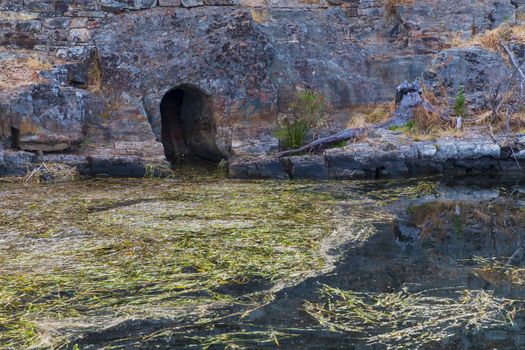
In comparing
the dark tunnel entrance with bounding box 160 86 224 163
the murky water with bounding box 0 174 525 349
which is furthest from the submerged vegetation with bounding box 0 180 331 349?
the dark tunnel entrance with bounding box 160 86 224 163

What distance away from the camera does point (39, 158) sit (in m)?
13.7

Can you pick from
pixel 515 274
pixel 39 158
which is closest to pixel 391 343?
pixel 515 274

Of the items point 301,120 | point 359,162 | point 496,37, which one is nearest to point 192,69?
point 301,120

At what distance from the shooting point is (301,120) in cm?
1495

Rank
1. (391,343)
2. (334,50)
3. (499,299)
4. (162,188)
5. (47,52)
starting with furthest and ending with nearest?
(334,50)
(47,52)
(162,188)
(499,299)
(391,343)

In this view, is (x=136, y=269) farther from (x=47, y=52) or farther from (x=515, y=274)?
(x=47, y=52)

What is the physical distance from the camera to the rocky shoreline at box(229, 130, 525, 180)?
1359 cm

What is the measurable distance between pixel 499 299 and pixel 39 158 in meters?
8.70

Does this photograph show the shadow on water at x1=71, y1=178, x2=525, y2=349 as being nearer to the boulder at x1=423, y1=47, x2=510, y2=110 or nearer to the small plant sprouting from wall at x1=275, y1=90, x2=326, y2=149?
the small plant sprouting from wall at x1=275, y1=90, x2=326, y2=149

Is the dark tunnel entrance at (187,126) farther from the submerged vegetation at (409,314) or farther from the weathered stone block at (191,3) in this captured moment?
the submerged vegetation at (409,314)

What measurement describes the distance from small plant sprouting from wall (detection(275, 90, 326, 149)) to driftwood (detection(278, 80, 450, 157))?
0.94 ft

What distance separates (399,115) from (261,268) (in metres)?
7.80

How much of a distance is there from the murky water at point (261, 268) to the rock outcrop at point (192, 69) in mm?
2294

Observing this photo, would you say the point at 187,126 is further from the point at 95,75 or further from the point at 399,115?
the point at 399,115
